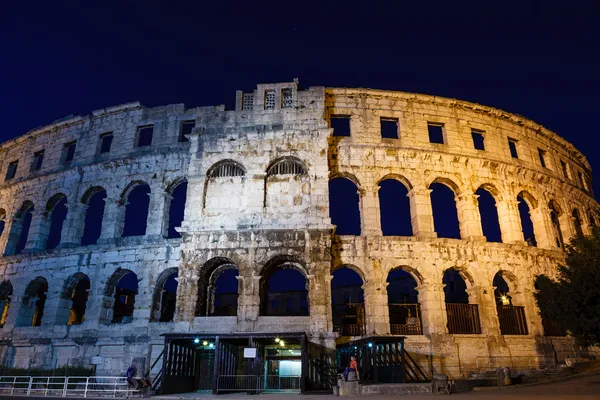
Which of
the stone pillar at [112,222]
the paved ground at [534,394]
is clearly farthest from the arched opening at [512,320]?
the stone pillar at [112,222]

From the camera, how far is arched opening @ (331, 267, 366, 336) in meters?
19.6

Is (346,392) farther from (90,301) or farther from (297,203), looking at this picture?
(90,301)

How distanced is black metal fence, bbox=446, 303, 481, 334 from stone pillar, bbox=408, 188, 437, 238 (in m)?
3.79

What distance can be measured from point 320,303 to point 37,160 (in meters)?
22.5

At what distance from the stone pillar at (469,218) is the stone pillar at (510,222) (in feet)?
5.58

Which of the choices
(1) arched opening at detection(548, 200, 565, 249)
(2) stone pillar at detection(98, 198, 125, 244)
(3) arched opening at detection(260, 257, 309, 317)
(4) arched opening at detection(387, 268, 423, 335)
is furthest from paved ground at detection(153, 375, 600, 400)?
(1) arched opening at detection(548, 200, 565, 249)

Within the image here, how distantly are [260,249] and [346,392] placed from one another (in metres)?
7.42

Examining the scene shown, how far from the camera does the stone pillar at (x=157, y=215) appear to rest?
21.2m

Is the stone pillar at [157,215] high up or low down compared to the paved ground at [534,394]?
up

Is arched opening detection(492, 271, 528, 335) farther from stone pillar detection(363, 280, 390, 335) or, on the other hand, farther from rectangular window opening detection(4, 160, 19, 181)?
rectangular window opening detection(4, 160, 19, 181)

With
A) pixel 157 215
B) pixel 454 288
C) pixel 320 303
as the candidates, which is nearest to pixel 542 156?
pixel 454 288

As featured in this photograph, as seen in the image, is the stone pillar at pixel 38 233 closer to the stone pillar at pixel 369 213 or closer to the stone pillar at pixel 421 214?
the stone pillar at pixel 369 213

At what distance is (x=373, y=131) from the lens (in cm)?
2253

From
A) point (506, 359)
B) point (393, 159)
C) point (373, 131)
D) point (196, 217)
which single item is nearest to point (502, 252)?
point (506, 359)
